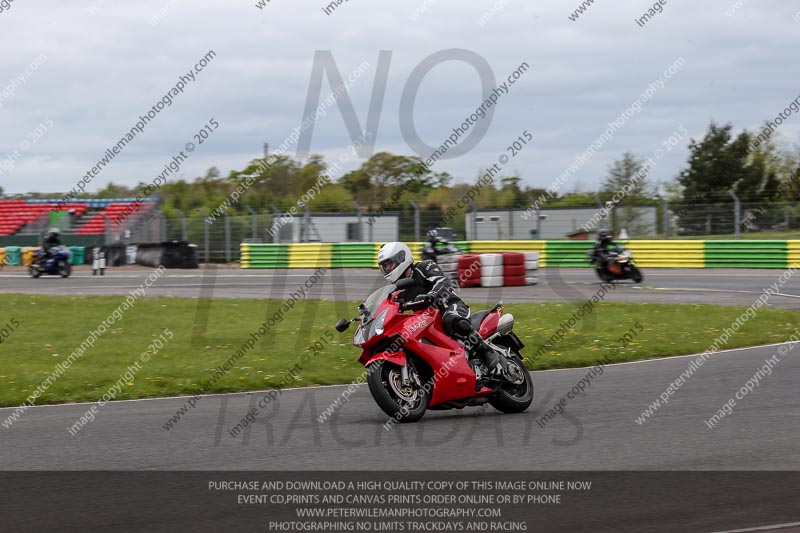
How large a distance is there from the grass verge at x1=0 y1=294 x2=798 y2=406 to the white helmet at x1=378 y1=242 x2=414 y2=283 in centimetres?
344

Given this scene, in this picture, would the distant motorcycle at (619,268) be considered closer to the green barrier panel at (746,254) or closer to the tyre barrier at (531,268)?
the tyre barrier at (531,268)

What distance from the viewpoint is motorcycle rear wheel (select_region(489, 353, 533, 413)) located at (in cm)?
868

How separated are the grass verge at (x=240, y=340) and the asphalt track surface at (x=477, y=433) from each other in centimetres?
102

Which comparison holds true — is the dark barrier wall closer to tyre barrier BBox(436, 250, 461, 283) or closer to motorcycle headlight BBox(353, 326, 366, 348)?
tyre barrier BBox(436, 250, 461, 283)

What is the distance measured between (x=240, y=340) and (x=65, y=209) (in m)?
41.8

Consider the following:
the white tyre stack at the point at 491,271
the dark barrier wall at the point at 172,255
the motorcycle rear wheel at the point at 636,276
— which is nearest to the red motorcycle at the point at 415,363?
the white tyre stack at the point at 491,271

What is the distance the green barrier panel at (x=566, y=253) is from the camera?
32.0 m

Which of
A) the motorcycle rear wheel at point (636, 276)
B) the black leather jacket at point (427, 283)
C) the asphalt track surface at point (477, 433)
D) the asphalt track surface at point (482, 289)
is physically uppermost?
the black leather jacket at point (427, 283)

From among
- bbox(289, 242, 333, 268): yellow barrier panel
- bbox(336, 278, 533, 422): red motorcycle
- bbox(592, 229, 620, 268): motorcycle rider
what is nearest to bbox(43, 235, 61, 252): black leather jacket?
bbox(289, 242, 333, 268): yellow barrier panel

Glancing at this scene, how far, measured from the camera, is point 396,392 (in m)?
8.13
